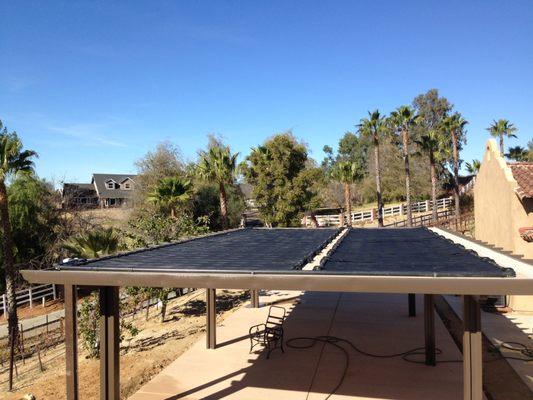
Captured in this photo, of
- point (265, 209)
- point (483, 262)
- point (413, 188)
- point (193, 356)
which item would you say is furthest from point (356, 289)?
point (413, 188)

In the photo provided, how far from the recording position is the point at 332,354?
9.69 m

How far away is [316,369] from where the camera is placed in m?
8.86

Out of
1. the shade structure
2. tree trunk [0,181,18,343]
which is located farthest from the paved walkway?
tree trunk [0,181,18,343]

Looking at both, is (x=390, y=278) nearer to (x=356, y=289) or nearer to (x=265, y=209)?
(x=356, y=289)

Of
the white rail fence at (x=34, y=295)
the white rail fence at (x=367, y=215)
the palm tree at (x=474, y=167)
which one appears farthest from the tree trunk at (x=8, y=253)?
the palm tree at (x=474, y=167)

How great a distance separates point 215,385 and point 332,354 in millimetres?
2934

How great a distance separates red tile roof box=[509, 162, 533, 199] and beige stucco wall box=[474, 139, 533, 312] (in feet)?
0.73

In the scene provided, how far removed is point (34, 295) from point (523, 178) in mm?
24144

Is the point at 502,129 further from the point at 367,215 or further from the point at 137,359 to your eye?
the point at 137,359

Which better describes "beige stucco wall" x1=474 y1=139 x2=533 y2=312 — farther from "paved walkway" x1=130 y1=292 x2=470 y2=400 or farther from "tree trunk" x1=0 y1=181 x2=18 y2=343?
"tree trunk" x1=0 y1=181 x2=18 y2=343

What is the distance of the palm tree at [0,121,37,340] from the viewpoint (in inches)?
639

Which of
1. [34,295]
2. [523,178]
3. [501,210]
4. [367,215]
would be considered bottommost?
[34,295]

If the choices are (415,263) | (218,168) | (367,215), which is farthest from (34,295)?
(367,215)

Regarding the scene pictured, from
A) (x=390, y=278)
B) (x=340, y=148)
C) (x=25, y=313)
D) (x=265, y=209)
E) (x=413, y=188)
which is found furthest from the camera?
(x=340, y=148)
